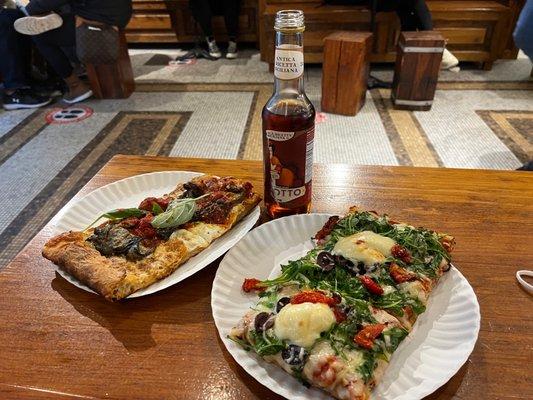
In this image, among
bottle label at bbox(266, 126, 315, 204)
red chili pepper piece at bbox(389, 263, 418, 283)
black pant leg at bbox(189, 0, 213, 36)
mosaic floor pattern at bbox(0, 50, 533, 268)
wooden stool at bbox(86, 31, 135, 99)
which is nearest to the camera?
red chili pepper piece at bbox(389, 263, 418, 283)

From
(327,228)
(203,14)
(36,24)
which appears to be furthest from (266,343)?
(203,14)

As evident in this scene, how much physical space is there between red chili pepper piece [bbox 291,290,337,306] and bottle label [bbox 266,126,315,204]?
251 millimetres

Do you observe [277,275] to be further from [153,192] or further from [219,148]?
[219,148]

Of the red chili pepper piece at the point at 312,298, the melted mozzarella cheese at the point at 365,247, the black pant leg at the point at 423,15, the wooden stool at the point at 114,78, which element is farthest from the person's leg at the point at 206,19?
the red chili pepper piece at the point at 312,298

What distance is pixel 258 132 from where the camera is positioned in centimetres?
231

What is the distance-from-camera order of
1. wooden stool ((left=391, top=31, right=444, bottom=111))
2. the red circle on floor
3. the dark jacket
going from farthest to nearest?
the red circle on floor
the dark jacket
wooden stool ((left=391, top=31, right=444, bottom=111))

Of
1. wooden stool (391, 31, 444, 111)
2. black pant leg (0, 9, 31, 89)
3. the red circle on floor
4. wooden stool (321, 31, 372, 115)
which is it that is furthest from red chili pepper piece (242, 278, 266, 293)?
black pant leg (0, 9, 31, 89)

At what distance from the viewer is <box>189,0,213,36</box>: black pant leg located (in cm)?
339

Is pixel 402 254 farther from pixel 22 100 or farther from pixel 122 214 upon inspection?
pixel 22 100

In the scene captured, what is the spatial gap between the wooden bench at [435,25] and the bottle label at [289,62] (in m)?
2.43

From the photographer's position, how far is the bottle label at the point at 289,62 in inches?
26.2

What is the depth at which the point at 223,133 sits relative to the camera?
7.71 ft

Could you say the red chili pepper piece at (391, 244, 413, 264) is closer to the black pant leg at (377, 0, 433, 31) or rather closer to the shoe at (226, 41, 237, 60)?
the black pant leg at (377, 0, 433, 31)

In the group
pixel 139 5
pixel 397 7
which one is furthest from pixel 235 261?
pixel 139 5
